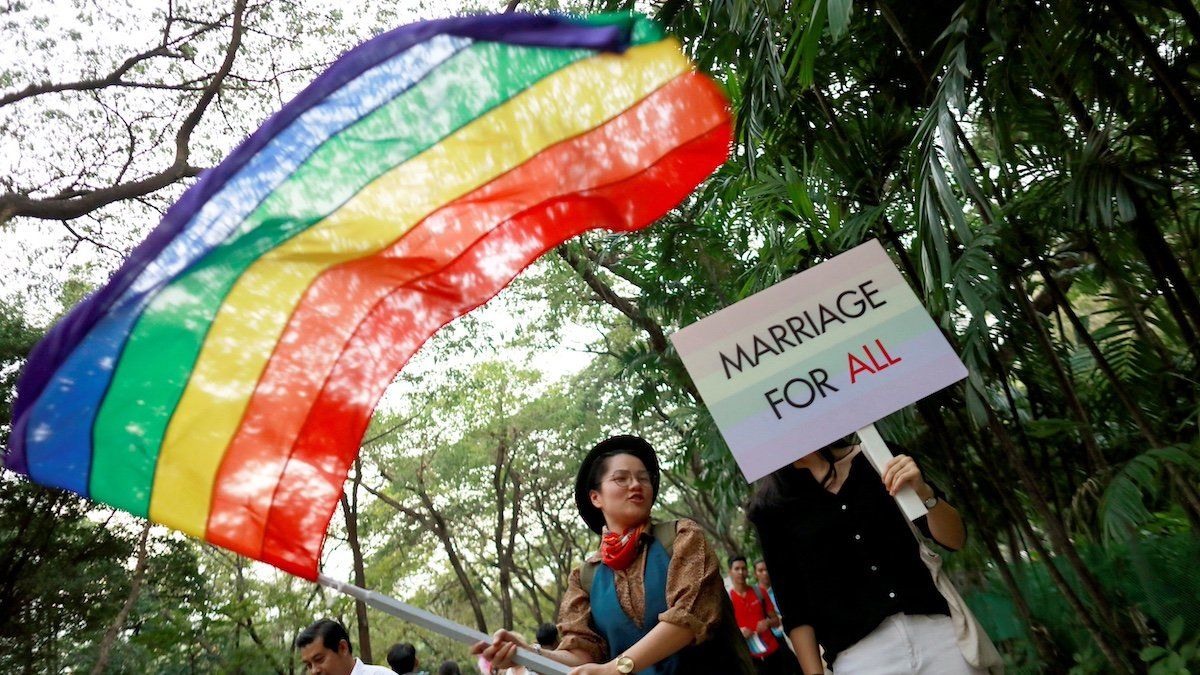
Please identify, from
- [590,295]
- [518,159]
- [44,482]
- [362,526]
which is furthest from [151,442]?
[362,526]

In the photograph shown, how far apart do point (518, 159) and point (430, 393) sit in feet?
51.3

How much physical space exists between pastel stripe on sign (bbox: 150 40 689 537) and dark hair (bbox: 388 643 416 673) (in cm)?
459

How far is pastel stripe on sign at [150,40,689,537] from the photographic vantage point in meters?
2.61

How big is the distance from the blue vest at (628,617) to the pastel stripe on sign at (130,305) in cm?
139

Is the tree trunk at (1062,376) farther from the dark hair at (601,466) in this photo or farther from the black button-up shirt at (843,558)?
the dark hair at (601,466)

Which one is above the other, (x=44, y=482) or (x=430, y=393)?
(x=430, y=393)

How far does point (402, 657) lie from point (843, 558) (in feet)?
16.5

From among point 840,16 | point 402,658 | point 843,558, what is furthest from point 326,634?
Answer: point 840,16

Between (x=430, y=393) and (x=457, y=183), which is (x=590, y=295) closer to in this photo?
(x=430, y=393)

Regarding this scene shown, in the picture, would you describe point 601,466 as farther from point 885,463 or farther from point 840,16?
point 840,16

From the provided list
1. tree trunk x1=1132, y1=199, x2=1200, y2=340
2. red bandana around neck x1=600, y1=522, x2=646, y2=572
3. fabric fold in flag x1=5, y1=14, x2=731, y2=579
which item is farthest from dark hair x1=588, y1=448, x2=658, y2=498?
tree trunk x1=1132, y1=199, x2=1200, y2=340

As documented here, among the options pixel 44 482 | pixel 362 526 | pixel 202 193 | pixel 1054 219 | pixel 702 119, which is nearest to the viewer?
pixel 44 482

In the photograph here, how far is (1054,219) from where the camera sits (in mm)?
4777

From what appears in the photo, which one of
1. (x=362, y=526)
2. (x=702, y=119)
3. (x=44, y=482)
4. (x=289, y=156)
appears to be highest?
(x=362, y=526)
